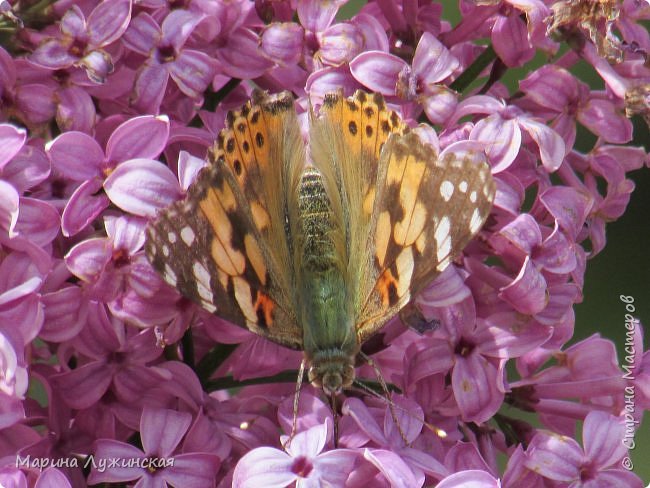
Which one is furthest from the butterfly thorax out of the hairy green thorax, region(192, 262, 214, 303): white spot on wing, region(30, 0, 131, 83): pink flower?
region(30, 0, 131, 83): pink flower

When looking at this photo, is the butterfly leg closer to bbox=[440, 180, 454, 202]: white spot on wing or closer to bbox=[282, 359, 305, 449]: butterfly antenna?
bbox=[282, 359, 305, 449]: butterfly antenna

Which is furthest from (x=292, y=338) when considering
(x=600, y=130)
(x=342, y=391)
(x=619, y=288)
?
(x=619, y=288)

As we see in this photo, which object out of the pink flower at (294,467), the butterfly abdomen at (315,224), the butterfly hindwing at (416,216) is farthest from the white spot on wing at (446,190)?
the pink flower at (294,467)

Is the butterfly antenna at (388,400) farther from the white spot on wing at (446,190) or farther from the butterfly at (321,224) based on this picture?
the white spot on wing at (446,190)

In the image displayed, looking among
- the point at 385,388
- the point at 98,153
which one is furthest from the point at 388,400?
the point at 98,153

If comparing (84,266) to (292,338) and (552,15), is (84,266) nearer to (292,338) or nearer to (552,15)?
(292,338)

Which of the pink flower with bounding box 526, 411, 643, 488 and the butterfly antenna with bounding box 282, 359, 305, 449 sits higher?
the butterfly antenna with bounding box 282, 359, 305, 449

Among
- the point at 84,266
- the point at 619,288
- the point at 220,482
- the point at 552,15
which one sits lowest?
the point at 619,288

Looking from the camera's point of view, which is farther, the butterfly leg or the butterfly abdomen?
the butterfly abdomen
